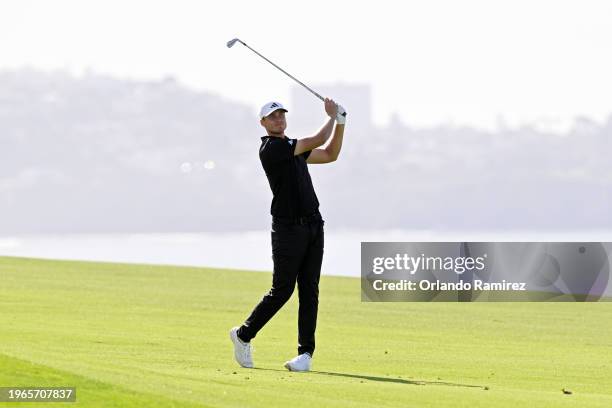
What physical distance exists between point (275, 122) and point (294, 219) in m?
0.80

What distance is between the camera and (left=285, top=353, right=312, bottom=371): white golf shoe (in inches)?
439

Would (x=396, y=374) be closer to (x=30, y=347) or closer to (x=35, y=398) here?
(x=30, y=347)

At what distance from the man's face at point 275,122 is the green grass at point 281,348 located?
6.21 ft

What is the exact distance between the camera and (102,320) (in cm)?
1628

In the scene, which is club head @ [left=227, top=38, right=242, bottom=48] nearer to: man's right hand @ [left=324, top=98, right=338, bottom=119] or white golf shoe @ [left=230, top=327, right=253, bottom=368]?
man's right hand @ [left=324, top=98, right=338, bottom=119]

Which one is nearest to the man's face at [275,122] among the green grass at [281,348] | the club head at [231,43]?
the green grass at [281,348]

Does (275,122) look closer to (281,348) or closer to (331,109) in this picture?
(331,109)

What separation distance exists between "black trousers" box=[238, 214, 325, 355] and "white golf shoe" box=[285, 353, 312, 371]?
0.14m

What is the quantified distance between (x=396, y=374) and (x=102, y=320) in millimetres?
5630

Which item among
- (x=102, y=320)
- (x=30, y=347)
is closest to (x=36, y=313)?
(x=102, y=320)

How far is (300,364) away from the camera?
11.2 m

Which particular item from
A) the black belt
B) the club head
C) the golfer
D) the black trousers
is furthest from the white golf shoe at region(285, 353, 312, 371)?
the club head

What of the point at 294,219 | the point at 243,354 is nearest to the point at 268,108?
the point at 294,219

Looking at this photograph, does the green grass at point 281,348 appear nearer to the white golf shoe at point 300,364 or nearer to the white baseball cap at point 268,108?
the white golf shoe at point 300,364
